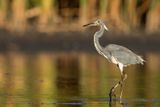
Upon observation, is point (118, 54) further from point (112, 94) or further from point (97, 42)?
point (112, 94)

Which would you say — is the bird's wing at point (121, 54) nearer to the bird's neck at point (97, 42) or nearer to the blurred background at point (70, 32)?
the bird's neck at point (97, 42)

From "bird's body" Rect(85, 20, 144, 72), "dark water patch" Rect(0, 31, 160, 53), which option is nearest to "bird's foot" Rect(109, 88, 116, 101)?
"bird's body" Rect(85, 20, 144, 72)

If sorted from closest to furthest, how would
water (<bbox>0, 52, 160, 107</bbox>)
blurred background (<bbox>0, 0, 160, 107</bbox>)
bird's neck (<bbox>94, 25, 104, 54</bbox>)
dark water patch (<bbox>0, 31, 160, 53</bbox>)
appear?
water (<bbox>0, 52, 160, 107</bbox>)
bird's neck (<bbox>94, 25, 104, 54</bbox>)
blurred background (<bbox>0, 0, 160, 107</bbox>)
dark water patch (<bbox>0, 31, 160, 53</bbox>)

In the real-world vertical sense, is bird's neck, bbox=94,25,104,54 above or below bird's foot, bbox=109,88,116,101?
above

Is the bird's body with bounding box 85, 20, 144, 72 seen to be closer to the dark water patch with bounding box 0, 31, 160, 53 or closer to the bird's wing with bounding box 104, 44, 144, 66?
the bird's wing with bounding box 104, 44, 144, 66

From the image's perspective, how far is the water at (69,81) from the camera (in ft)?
43.5

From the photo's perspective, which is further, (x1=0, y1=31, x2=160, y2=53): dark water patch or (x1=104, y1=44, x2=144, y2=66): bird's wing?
(x1=0, y1=31, x2=160, y2=53): dark water patch

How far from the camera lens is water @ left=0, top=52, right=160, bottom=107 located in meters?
13.3

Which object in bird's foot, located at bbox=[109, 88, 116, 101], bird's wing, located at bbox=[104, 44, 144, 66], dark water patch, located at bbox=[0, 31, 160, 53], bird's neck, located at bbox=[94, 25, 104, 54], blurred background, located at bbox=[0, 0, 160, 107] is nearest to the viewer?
bird's foot, located at bbox=[109, 88, 116, 101]

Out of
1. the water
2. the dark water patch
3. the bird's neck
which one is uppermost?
the bird's neck

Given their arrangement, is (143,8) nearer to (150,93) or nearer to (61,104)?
(150,93)

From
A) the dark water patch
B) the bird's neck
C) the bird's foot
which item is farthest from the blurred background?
the bird's foot

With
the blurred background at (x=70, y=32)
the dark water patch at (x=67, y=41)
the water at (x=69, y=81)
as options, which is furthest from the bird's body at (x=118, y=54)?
the dark water patch at (x=67, y=41)

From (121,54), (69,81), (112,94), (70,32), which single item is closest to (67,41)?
→ (70,32)
